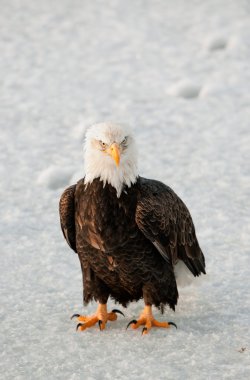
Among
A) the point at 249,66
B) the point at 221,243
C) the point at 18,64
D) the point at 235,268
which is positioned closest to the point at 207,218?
the point at 221,243

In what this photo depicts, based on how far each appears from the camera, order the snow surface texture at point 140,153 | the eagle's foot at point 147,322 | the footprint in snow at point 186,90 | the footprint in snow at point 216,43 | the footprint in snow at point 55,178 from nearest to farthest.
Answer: the snow surface texture at point 140,153, the eagle's foot at point 147,322, the footprint in snow at point 55,178, the footprint in snow at point 186,90, the footprint in snow at point 216,43

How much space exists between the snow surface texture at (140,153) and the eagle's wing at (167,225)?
43 centimetres

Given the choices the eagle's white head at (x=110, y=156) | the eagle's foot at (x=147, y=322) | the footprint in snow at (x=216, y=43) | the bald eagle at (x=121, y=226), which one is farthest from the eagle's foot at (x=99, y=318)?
the footprint in snow at (x=216, y=43)

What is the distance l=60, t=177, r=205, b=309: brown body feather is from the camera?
590 centimetres

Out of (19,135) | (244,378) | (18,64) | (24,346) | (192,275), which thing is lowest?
(244,378)

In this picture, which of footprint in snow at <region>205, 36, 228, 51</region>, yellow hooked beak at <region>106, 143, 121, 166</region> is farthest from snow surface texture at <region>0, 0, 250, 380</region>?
yellow hooked beak at <region>106, 143, 121, 166</region>

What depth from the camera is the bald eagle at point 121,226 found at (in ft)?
19.4

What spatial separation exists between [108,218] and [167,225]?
520 millimetres

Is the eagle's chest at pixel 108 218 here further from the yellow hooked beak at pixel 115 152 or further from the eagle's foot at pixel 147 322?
the eagle's foot at pixel 147 322

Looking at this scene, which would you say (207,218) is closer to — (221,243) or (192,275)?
(221,243)

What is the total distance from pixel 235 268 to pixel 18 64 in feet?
20.8

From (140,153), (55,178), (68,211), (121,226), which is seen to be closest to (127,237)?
(121,226)

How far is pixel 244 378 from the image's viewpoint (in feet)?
17.0

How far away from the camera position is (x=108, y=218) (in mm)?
5891
